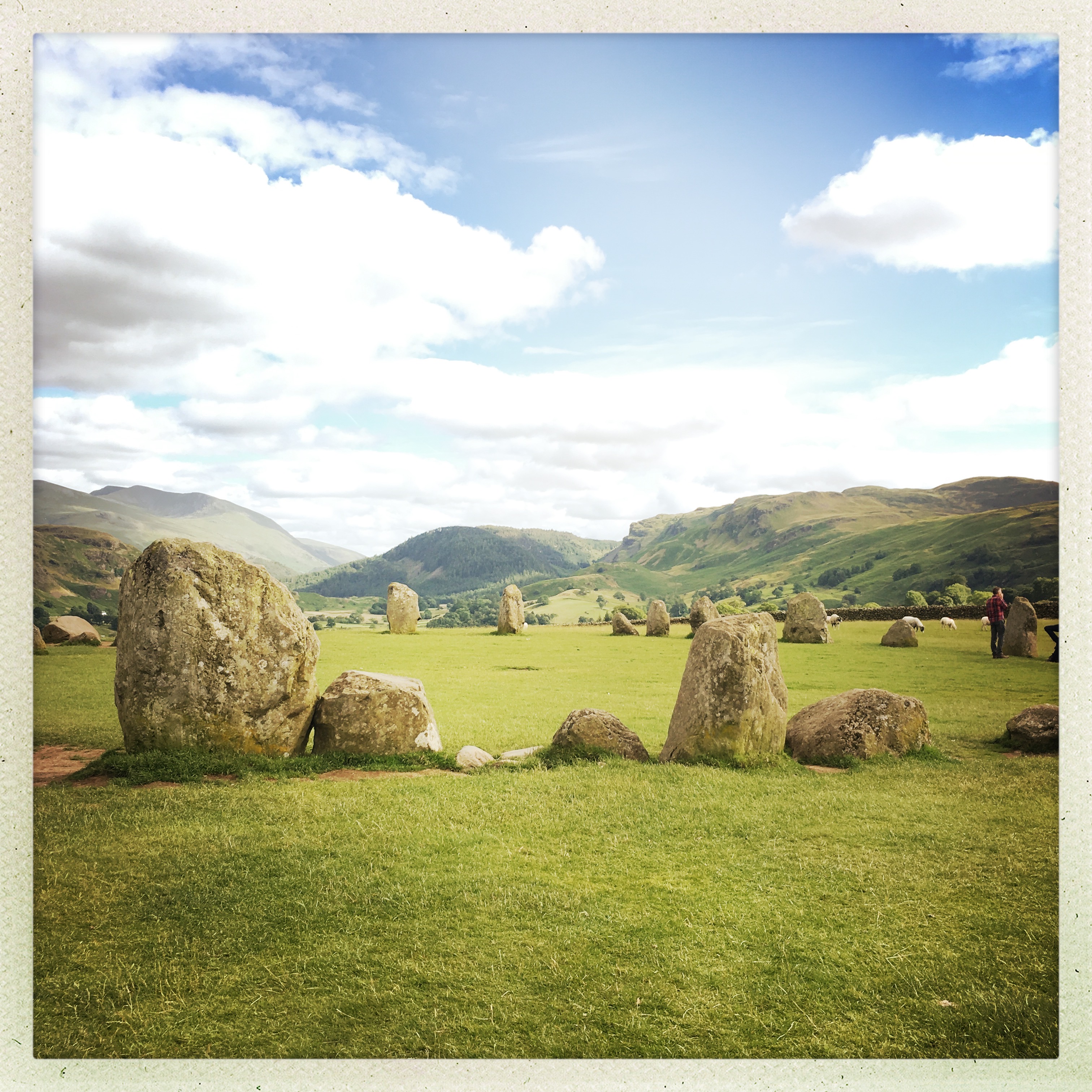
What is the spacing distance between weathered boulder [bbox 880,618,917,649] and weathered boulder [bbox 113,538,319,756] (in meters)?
23.8

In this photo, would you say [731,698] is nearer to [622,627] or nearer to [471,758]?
[471,758]

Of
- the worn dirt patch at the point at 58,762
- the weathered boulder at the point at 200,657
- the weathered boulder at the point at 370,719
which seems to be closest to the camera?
the worn dirt patch at the point at 58,762

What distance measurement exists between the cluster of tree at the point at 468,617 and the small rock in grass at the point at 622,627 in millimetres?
6804

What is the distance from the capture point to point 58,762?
9.55 meters

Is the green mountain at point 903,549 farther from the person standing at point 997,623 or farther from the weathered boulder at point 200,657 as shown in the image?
the weathered boulder at point 200,657

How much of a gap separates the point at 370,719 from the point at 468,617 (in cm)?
3825

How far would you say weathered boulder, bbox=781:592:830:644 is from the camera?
30.2m

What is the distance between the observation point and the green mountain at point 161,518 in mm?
7188

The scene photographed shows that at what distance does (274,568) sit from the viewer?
43.5ft

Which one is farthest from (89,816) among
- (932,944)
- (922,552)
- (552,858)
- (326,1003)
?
(922,552)

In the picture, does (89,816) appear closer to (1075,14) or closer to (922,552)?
(1075,14)

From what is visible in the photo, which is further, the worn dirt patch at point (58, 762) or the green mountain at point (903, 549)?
the green mountain at point (903, 549)

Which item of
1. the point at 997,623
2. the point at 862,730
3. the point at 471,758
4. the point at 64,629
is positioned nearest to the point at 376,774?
the point at 471,758

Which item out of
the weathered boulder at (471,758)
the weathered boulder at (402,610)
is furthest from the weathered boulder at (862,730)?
the weathered boulder at (402,610)
